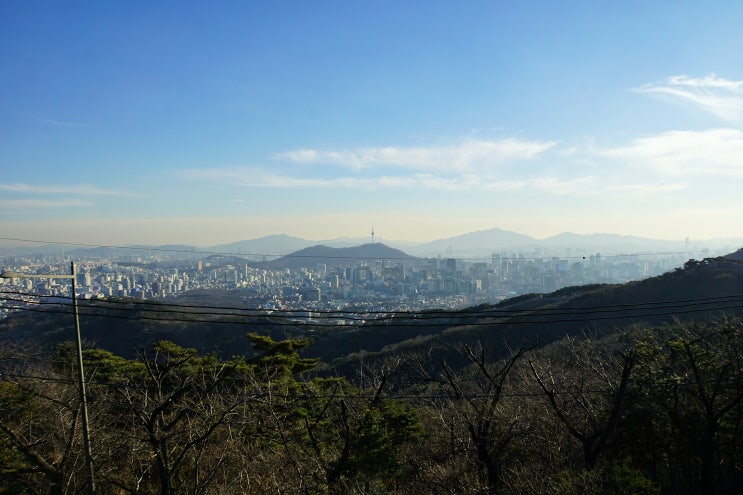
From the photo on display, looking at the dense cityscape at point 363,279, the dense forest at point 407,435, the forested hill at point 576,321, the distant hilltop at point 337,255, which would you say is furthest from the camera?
the distant hilltop at point 337,255

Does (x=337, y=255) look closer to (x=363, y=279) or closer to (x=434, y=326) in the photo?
(x=363, y=279)

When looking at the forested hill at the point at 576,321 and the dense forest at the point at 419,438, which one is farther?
the forested hill at the point at 576,321

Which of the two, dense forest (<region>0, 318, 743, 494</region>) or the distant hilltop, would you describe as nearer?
dense forest (<region>0, 318, 743, 494</region>)

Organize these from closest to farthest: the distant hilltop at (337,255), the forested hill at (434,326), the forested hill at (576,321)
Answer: the forested hill at (576,321) < the forested hill at (434,326) < the distant hilltop at (337,255)

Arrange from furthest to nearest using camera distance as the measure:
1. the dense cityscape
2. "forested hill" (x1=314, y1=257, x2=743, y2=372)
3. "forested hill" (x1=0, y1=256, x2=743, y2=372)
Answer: the dense cityscape, "forested hill" (x1=0, y1=256, x2=743, y2=372), "forested hill" (x1=314, y1=257, x2=743, y2=372)

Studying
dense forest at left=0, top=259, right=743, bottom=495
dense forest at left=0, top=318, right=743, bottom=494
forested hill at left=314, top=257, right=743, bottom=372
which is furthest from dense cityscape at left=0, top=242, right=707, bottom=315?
dense forest at left=0, top=318, right=743, bottom=494

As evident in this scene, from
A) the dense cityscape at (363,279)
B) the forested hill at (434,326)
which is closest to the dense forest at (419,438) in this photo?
the forested hill at (434,326)

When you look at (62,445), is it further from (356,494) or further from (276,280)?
(276,280)

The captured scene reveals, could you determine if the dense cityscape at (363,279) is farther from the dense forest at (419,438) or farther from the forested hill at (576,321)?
the dense forest at (419,438)

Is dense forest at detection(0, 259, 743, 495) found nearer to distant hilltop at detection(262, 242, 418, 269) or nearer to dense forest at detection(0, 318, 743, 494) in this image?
dense forest at detection(0, 318, 743, 494)

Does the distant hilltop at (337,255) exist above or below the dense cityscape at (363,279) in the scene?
above

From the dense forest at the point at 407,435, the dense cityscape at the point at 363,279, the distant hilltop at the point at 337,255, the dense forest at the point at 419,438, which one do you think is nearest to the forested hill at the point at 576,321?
the dense forest at the point at 407,435
